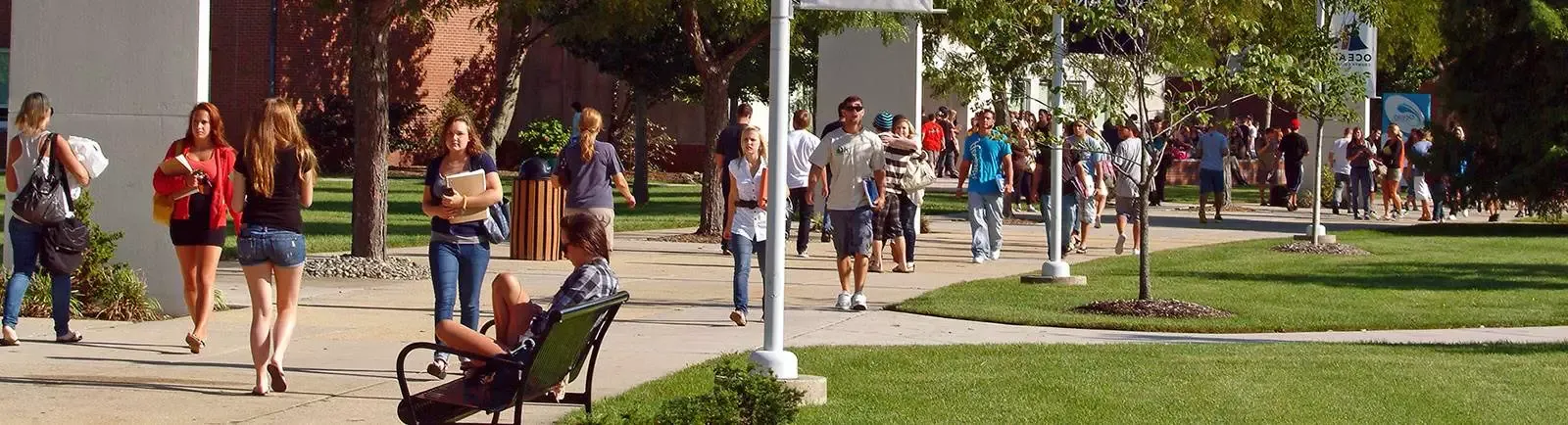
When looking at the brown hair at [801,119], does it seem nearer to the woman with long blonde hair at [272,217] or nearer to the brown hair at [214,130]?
the brown hair at [214,130]

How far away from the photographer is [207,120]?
10.6 m

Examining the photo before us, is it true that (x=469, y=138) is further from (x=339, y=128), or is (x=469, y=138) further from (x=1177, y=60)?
(x=339, y=128)

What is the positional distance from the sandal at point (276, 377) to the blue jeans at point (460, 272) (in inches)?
35.0

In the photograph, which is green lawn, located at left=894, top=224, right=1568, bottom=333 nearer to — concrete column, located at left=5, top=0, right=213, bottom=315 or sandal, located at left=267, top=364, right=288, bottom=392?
concrete column, located at left=5, top=0, right=213, bottom=315

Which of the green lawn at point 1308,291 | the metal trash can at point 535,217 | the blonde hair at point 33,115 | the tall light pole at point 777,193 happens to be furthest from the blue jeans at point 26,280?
the green lawn at point 1308,291

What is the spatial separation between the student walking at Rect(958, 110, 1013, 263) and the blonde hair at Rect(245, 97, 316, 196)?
10748 millimetres

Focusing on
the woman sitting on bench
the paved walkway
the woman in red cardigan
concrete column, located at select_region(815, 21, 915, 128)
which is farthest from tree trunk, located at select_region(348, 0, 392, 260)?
the woman sitting on bench

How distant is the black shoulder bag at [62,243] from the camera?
37.8ft

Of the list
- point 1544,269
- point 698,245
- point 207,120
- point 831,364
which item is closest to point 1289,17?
point 1544,269

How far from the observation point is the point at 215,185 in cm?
1045

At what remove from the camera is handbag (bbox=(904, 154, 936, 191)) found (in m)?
17.8

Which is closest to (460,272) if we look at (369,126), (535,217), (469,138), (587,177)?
(469,138)

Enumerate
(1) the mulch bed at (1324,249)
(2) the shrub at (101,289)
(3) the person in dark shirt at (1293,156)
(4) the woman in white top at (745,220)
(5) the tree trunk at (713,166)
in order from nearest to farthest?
(2) the shrub at (101,289)
(4) the woman in white top at (745,220)
(1) the mulch bed at (1324,249)
(5) the tree trunk at (713,166)
(3) the person in dark shirt at (1293,156)

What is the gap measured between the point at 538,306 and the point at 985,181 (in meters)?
11.8
